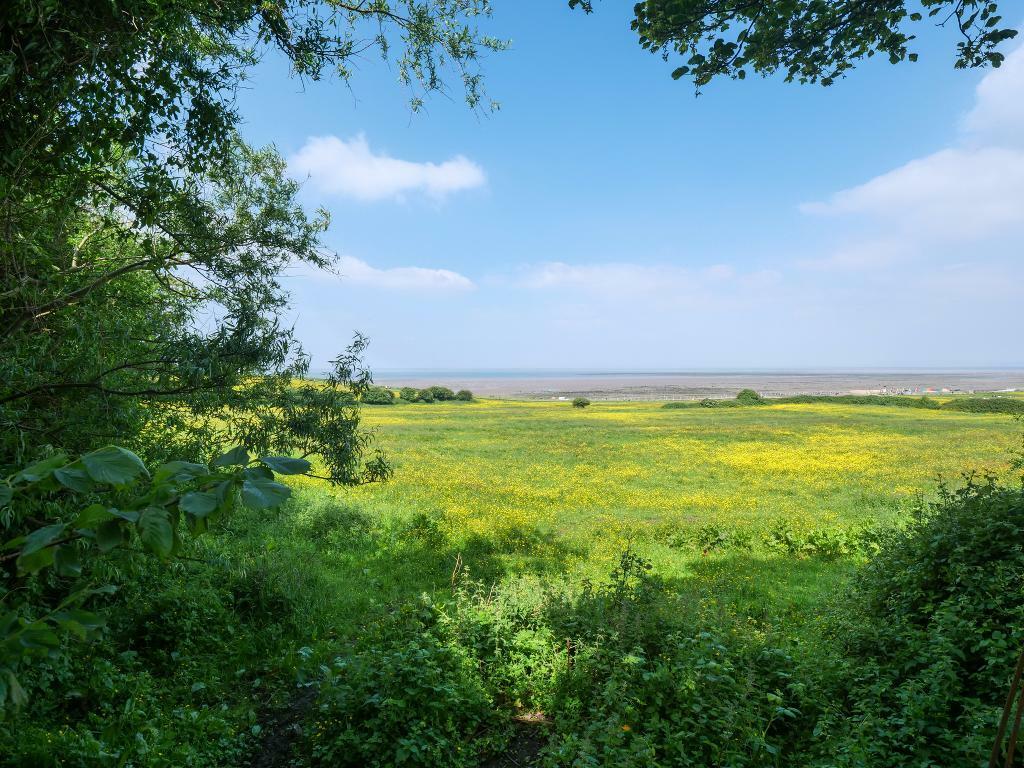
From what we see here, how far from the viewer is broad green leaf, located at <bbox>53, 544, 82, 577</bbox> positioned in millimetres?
1171

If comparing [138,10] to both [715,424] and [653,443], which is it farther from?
[715,424]

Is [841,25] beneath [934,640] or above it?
above

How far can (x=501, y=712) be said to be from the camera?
5.09 meters

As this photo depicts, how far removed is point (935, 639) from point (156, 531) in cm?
616

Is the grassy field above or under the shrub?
under

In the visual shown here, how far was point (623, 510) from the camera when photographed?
13.9 meters

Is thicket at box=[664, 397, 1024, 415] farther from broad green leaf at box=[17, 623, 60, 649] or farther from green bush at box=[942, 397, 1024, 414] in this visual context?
broad green leaf at box=[17, 623, 60, 649]

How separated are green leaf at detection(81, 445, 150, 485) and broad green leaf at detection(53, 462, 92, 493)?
0.03 meters

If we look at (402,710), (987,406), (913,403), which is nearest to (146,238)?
(402,710)

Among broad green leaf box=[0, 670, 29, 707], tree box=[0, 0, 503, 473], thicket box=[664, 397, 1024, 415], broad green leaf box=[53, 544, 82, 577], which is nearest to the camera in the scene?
broad green leaf box=[0, 670, 29, 707]

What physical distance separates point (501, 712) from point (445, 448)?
1887 cm

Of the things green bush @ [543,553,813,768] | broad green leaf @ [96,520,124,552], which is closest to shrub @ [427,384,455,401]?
green bush @ [543,553,813,768]

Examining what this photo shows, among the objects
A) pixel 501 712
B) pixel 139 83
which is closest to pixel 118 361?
pixel 139 83

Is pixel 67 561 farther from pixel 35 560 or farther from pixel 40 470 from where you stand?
pixel 40 470
